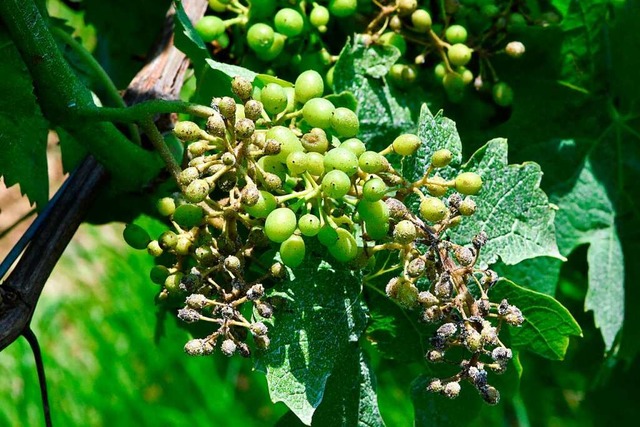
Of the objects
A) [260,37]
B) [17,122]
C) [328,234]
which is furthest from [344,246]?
[17,122]

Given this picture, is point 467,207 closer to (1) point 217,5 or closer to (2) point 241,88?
(2) point 241,88

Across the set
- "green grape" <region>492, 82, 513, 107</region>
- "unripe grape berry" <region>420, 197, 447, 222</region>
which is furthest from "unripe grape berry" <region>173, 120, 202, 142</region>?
"green grape" <region>492, 82, 513, 107</region>

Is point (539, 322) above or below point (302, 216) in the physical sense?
below

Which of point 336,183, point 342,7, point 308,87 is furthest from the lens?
point 342,7

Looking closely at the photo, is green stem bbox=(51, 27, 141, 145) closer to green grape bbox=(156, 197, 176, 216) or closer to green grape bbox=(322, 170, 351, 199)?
green grape bbox=(156, 197, 176, 216)

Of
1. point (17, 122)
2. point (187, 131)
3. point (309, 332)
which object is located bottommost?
point (309, 332)

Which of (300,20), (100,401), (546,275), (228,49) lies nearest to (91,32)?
(228,49)

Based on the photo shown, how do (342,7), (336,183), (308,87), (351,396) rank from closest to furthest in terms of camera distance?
(336,183), (308,87), (351,396), (342,7)
